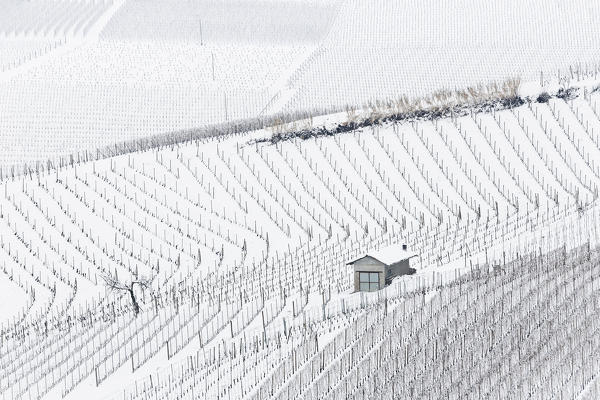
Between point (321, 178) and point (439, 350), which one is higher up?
point (321, 178)

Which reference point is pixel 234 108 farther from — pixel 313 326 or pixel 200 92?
pixel 313 326

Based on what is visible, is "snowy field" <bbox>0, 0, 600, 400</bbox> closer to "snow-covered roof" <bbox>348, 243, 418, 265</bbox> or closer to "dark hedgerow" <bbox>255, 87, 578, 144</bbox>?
"dark hedgerow" <bbox>255, 87, 578, 144</bbox>

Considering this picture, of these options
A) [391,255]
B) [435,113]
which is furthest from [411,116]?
[391,255]

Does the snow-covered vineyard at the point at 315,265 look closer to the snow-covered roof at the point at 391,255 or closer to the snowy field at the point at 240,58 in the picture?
the snow-covered roof at the point at 391,255

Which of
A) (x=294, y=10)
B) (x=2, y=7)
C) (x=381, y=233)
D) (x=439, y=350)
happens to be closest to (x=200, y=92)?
(x=294, y=10)

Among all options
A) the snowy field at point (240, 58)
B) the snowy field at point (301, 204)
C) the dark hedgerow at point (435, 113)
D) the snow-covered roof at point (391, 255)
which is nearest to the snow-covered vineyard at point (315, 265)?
the snowy field at point (301, 204)

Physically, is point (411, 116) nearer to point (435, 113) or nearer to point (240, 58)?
point (435, 113)
